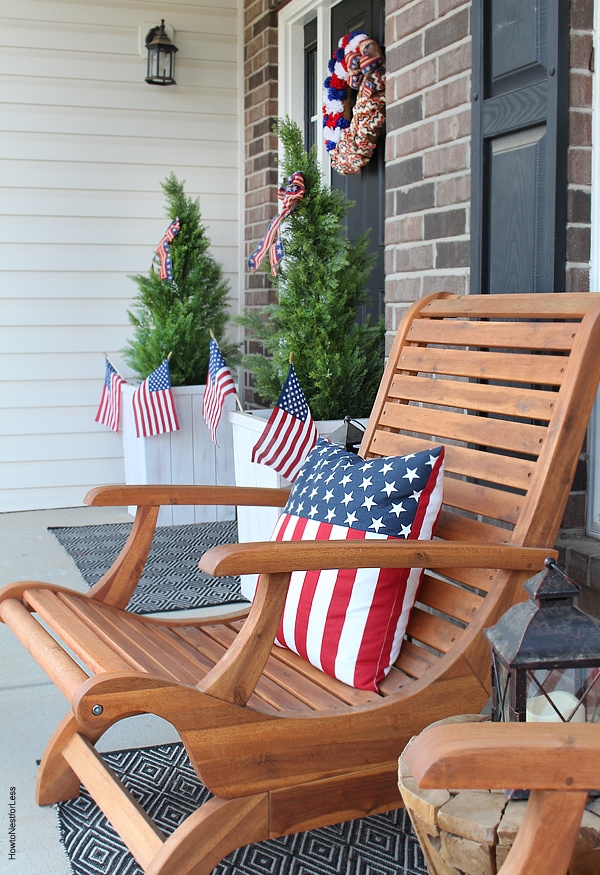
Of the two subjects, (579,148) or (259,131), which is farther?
(259,131)

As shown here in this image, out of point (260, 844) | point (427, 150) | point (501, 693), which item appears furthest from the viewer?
point (427, 150)

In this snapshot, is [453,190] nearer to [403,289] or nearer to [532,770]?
[403,289]

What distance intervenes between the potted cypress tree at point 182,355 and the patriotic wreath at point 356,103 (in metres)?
0.94

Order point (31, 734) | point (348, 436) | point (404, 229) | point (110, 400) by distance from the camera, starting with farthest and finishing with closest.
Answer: point (110, 400) → point (404, 229) → point (348, 436) → point (31, 734)

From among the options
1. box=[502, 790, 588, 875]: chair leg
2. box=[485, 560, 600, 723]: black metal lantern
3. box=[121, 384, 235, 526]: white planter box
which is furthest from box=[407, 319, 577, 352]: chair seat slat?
box=[121, 384, 235, 526]: white planter box

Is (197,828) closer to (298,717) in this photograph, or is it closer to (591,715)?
(298,717)

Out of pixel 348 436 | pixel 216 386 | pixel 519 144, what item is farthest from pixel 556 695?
pixel 216 386

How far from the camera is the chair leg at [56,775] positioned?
1.92 meters

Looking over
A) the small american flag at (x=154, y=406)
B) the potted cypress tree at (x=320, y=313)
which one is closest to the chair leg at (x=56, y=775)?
the potted cypress tree at (x=320, y=313)

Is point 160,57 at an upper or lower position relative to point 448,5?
upper

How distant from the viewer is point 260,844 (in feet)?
5.97

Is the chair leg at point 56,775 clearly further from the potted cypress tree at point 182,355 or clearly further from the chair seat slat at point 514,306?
the potted cypress tree at point 182,355

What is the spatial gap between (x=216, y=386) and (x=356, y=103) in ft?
4.11

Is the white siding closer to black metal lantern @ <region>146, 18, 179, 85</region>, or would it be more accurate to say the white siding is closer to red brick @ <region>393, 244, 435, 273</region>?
black metal lantern @ <region>146, 18, 179, 85</region>
